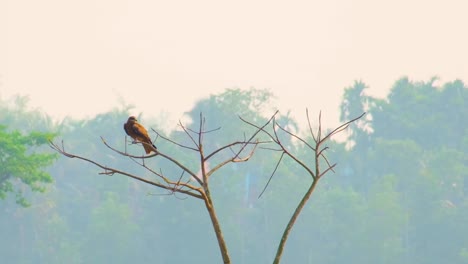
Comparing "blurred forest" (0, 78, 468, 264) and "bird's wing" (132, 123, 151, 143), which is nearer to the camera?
"bird's wing" (132, 123, 151, 143)

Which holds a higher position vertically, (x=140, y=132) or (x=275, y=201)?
(x=275, y=201)

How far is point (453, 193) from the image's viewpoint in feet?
174

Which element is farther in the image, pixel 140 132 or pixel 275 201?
pixel 275 201

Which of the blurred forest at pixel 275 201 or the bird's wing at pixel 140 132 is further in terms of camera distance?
the blurred forest at pixel 275 201

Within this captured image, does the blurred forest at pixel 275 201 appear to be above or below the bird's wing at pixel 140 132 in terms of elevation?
above

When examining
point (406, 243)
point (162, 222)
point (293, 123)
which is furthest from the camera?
point (293, 123)

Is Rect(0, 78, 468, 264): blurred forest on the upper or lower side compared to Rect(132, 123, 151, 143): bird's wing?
upper

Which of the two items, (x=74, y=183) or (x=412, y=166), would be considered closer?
(x=412, y=166)

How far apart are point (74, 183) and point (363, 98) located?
→ 18.6 meters

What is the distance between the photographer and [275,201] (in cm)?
5403

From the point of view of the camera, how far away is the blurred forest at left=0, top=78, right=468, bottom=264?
168ft

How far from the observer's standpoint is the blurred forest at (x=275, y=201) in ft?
168

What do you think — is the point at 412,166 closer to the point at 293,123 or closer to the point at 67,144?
the point at 293,123

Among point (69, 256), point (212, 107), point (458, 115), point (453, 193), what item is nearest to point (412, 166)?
point (453, 193)
